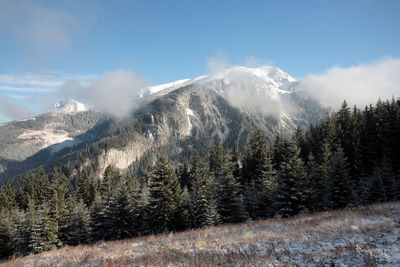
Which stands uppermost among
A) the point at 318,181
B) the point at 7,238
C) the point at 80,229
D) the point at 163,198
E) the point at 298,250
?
the point at 298,250

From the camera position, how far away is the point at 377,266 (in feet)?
18.4

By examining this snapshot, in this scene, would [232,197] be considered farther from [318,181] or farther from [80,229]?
[80,229]

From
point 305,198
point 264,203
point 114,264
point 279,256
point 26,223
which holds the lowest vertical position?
point 26,223

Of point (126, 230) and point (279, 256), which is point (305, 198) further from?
point (126, 230)

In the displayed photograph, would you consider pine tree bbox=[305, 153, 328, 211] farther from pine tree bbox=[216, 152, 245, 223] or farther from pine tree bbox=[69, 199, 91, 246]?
pine tree bbox=[69, 199, 91, 246]

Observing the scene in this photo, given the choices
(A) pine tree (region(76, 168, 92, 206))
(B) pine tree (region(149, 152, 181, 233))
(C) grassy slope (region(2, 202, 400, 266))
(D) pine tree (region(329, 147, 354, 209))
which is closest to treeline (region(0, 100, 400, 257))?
(B) pine tree (region(149, 152, 181, 233))

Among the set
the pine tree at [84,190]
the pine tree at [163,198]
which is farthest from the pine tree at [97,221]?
the pine tree at [84,190]

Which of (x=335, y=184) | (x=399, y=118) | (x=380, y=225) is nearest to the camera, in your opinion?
(x=380, y=225)

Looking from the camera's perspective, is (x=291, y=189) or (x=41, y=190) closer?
(x=291, y=189)

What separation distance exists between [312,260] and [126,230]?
31484 mm

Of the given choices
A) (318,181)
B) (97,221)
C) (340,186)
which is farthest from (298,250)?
(97,221)

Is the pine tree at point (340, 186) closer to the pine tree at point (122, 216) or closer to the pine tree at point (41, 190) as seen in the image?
the pine tree at point (122, 216)

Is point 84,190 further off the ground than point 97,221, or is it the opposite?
point 84,190

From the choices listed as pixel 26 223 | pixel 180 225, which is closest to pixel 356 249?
pixel 180 225
